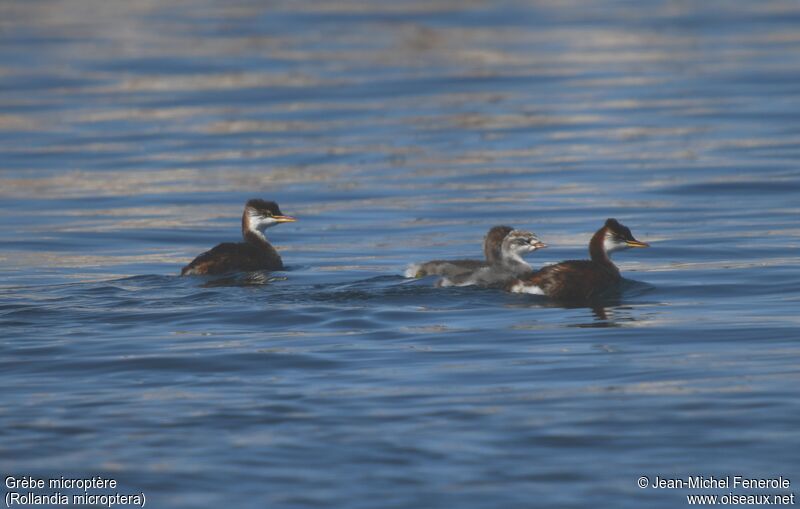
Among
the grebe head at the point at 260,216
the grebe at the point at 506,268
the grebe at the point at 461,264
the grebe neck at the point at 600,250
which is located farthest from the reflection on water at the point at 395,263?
the grebe head at the point at 260,216

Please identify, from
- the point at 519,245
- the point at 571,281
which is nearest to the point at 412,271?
the point at 519,245

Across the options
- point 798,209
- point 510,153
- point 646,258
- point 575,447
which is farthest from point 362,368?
point 510,153

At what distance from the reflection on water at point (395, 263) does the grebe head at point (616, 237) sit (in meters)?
0.50

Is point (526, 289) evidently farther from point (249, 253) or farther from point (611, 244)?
point (249, 253)

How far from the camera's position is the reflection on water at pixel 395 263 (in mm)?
9000

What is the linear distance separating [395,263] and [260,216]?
1.62 m

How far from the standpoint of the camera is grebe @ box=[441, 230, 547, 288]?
554 inches

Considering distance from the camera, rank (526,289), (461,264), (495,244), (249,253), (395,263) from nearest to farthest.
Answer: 1. (526,289)
2. (461,264)
3. (495,244)
4. (249,253)
5. (395,263)

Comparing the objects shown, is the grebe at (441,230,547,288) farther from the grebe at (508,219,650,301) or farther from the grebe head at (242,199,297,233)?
the grebe head at (242,199,297,233)

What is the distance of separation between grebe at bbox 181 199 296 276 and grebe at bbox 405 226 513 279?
178 cm

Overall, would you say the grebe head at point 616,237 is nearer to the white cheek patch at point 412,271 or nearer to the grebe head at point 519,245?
the grebe head at point 519,245

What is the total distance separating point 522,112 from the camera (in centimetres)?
2842

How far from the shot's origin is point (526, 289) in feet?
45.4

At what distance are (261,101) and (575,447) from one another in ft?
74.0
